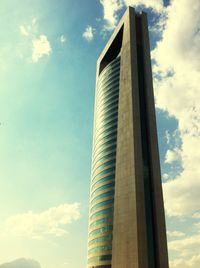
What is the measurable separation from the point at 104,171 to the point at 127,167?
17791 mm

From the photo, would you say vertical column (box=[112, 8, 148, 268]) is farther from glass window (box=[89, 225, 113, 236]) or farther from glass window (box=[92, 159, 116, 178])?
glass window (box=[92, 159, 116, 178])

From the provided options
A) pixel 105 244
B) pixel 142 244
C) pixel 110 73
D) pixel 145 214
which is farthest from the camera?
pixel 110 73

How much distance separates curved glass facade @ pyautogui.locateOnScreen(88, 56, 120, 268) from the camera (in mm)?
86625

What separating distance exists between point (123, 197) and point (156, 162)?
52.2 feet

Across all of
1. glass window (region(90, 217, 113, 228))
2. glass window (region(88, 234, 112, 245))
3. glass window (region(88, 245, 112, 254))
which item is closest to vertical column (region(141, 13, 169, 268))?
glass window (region(90, 217, 113, 228))

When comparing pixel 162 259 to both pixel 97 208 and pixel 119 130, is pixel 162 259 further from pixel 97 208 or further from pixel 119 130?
pixel 119 130

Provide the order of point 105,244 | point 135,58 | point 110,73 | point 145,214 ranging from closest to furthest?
point 145,214
point 105,244
point 135,58
point 110,73

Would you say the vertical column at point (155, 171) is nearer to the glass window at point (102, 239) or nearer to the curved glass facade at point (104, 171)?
the curved glass facade at point (104, 171)

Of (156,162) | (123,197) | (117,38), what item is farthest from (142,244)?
(117,38)

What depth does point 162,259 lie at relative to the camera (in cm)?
7131

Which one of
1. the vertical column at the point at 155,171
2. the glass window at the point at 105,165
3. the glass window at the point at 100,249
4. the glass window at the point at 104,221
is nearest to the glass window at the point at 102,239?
the glass window at the point at 100,249

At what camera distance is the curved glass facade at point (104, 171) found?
86.6 metres

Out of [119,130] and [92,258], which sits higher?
[119,130]

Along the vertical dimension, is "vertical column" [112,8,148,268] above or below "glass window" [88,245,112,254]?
above
